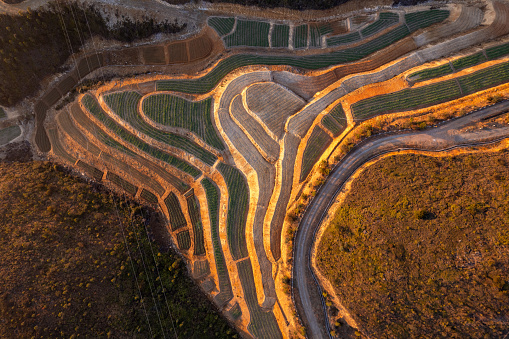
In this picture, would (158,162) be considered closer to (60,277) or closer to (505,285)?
(60,277)

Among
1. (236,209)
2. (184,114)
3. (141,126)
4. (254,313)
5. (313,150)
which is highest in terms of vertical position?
(313,150)

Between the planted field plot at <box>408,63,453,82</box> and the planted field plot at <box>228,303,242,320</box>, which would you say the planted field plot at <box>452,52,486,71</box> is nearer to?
the planted field plot at <box>408,63,453,82</box>

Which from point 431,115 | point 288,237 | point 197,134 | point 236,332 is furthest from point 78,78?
point 431,115

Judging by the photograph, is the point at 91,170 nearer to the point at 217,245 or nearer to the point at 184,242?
the point at 184,242

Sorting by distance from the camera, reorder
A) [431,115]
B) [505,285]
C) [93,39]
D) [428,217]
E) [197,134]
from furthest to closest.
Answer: [93,39] → [197,134] → [431,115] → [428,217] → [505,285]

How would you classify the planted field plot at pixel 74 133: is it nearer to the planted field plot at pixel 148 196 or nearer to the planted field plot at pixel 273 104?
the planted field plot at pixel 148 196

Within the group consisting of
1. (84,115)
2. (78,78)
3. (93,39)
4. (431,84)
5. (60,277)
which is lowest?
(60,277)

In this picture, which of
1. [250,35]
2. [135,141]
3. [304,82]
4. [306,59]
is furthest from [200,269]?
[250,35]
